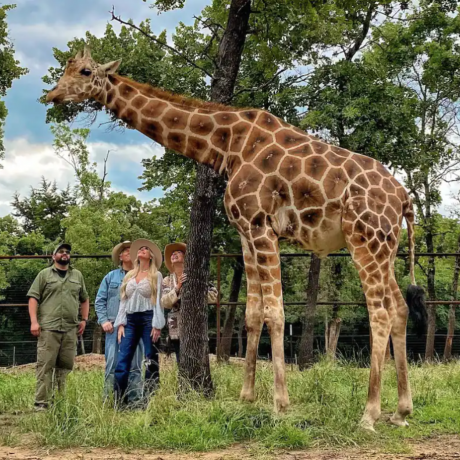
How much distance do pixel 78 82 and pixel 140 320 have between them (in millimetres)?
3012

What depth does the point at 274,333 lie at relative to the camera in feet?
19.8

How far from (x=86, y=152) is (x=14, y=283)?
31.4 ft

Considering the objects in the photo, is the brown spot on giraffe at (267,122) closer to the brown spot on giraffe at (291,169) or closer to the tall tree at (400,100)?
the brown spot on giraffe at (291,169)

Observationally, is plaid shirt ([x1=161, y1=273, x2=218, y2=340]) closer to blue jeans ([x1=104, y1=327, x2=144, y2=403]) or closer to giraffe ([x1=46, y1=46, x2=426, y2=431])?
blue jeans ([x1=104, y1=327, x2=144, y2=403])

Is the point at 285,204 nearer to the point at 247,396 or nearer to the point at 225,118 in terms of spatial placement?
the point at 225,118

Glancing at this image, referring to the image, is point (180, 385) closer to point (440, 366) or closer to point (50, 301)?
point (50, 301)

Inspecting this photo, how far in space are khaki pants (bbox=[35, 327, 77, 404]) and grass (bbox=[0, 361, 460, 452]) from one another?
238 millimetres

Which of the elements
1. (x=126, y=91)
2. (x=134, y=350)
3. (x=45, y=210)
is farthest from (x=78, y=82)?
(x=45, y=210)

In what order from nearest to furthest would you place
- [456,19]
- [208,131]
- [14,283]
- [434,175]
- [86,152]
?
[208,131]
[456,19]
[434,175]
[86,152]
[14,283]

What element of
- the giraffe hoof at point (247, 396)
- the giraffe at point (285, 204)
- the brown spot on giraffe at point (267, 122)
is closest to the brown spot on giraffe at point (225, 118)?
the giraffe at point (285, 204)

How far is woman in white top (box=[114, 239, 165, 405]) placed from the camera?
6.83 meters

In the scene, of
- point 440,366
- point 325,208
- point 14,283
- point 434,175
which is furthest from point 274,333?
point 14,283

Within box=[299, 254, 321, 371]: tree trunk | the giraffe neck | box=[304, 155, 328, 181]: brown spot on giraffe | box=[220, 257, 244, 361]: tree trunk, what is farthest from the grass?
box=[220, 257, 244, 361]: tree trunk

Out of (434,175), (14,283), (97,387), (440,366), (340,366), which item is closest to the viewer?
(97,387)
